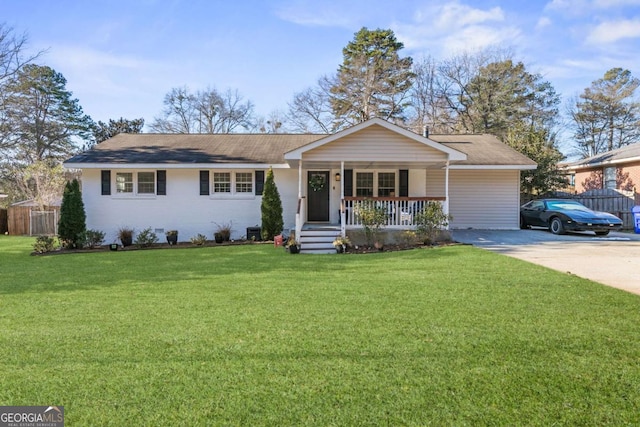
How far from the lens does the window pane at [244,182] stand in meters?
13.9

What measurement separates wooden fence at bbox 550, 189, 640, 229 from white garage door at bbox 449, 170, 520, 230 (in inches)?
207

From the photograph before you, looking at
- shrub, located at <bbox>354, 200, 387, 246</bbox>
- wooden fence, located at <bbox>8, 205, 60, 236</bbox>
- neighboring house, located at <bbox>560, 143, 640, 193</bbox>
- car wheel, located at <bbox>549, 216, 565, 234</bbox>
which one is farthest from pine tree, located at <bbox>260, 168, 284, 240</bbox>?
neighboring house, located at <bbox>560, 143, 640, 193</bbox>

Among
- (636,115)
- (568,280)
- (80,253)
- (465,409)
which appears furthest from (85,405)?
(636,115)

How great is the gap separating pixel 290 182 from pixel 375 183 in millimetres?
3213

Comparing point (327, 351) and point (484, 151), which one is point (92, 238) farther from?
point (484, 151)

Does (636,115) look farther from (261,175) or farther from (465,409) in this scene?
(465,409)

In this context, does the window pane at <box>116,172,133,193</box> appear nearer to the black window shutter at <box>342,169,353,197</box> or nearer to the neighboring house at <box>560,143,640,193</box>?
the black window shutter at <box>342,169,353,197</box>

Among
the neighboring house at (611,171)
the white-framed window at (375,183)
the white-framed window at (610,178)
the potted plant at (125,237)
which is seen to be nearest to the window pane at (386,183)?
the white-framed window at (375,183)

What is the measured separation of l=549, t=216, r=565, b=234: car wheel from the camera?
13.4 metres

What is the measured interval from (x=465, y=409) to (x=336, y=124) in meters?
27.9

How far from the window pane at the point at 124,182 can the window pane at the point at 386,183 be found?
9.16 metres

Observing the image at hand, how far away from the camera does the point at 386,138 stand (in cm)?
1174

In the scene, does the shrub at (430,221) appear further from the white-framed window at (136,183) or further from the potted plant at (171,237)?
the white-framed window at (136,183)

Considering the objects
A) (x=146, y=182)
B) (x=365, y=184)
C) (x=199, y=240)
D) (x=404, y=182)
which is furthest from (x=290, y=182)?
(x=146, y=182)
